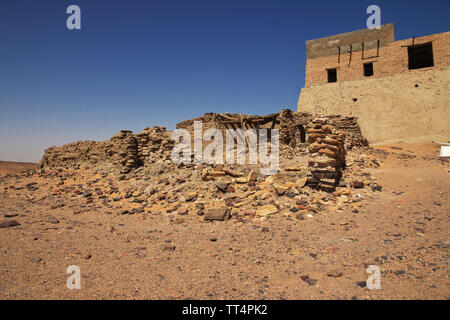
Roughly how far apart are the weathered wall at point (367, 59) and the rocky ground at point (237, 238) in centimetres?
1140

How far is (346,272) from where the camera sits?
2881 mm

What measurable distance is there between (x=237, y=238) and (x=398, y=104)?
58.1 ft

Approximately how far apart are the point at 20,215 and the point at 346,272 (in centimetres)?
737

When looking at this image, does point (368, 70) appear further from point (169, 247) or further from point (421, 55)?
point (169, 247)

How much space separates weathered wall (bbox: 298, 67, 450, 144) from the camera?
1474 cm

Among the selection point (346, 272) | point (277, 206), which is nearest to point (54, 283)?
point (346, 272)

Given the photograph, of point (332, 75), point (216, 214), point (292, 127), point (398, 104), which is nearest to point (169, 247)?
point (216, 214)

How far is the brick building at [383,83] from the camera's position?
585 inches

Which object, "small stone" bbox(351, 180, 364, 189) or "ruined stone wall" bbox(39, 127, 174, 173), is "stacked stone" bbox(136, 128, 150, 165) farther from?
"small stone" bbox(351, 180, 364, 189)

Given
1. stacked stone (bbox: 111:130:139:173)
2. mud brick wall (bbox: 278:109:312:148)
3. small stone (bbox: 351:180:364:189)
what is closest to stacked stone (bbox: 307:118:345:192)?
small stone (bbox: 351:180:364:189)

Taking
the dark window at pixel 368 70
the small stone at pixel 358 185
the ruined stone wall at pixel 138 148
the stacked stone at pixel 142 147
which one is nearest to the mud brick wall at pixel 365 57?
the dark window at pixel 368 70

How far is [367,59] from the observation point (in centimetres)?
1709
